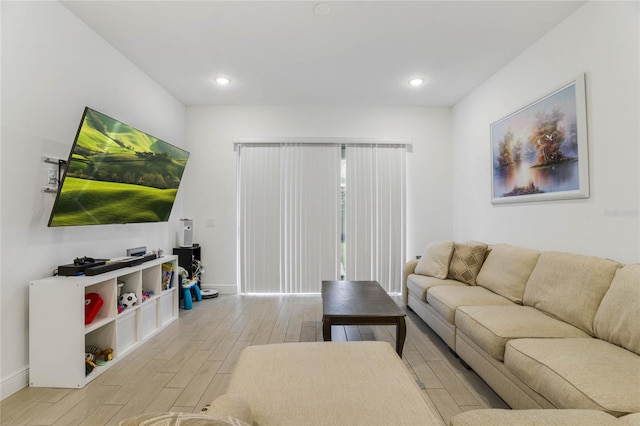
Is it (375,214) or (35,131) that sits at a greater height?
(35,131)

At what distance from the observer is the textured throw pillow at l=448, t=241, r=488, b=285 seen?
10.2 ft

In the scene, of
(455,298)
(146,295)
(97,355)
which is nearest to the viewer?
(97,355)

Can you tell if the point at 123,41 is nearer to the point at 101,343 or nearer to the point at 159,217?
the point at 159,217

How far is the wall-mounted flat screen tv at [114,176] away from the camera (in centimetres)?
214

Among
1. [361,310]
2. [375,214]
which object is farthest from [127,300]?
[375,214]

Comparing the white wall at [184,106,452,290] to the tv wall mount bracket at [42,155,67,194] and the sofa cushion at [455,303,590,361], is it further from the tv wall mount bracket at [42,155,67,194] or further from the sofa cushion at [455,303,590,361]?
the sofa cushion at [455,303,590,361]

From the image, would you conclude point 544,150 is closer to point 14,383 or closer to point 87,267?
point 87,267

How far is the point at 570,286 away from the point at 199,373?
2.76 meters

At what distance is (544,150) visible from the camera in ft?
8.73

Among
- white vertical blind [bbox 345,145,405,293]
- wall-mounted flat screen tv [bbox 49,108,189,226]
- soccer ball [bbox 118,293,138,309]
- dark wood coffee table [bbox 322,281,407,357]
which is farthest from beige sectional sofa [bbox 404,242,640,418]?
wall-mounted flat screen tv [bbox 49,108,189,226]

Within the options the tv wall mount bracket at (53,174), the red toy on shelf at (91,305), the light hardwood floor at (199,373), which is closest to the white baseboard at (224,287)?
the light hardwood floor at (199,373)

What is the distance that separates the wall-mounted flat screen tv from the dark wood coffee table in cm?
206

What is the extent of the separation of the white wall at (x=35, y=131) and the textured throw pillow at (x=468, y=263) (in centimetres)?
357

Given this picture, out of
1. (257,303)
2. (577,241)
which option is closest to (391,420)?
(577,241)
